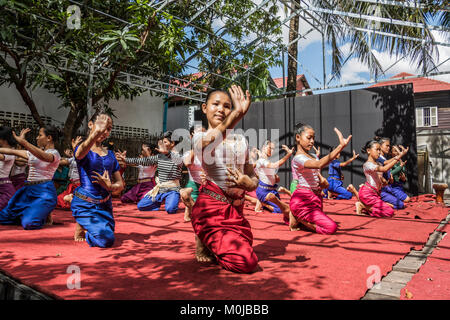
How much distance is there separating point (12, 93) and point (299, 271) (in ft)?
34.5

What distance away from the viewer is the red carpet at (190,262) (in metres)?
2.16

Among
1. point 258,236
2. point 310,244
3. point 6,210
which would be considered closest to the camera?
point 310,244

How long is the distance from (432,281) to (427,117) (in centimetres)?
2102

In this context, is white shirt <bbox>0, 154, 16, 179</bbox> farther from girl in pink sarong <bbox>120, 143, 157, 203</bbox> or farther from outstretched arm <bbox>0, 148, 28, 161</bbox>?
girl in pink sarong <bbox>120, 143, 157, 203</bbox>

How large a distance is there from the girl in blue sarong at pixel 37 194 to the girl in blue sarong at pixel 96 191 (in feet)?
3.78

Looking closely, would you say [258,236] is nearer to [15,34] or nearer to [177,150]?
[177,150]

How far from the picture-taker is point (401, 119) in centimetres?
960

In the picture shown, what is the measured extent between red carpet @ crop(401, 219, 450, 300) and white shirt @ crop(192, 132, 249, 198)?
4.65 ft

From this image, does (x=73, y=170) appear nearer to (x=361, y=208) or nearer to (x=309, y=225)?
(x=309, y=225)

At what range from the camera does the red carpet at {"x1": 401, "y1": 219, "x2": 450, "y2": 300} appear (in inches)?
83.9

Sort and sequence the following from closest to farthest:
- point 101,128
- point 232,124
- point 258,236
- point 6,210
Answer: point 232,124, point 101,128, point 258,236, point 6,210

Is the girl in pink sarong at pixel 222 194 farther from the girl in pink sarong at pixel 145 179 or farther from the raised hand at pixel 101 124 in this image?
the girl in pink sarong at pixel 145 179

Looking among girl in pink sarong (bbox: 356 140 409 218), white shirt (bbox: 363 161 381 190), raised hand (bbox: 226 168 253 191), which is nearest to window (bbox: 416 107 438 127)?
girl in pink sarong (bbox: 356 140 409 218)

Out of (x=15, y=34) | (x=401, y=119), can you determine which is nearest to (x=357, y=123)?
(x=401, y=119)
